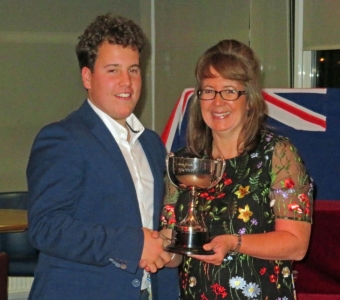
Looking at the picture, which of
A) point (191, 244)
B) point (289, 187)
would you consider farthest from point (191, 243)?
point (289, 187)

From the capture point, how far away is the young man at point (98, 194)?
1695 mm

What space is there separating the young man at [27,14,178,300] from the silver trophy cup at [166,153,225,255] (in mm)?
70

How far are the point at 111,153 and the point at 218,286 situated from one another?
0.49 meters

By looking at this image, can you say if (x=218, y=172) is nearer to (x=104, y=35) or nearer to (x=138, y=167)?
(x=138, y=167)

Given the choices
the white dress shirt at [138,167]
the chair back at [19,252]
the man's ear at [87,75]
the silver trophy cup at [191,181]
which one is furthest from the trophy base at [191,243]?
the chair back at [19,252]

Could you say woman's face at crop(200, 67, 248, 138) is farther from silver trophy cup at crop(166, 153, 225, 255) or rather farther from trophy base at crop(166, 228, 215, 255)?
trophy base at crop(166, 228, 215, 255)

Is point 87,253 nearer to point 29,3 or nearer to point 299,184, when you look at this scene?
point 299,184

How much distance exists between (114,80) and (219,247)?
1.76ft

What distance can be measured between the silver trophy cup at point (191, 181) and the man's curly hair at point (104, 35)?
36 cm

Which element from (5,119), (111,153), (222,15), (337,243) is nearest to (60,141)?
(111,153)

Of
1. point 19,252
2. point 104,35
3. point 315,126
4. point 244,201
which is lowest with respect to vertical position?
point 19,252

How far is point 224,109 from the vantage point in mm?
1957

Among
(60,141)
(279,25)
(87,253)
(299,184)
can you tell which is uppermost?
(279,25)

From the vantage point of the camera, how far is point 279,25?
16.1 feet
